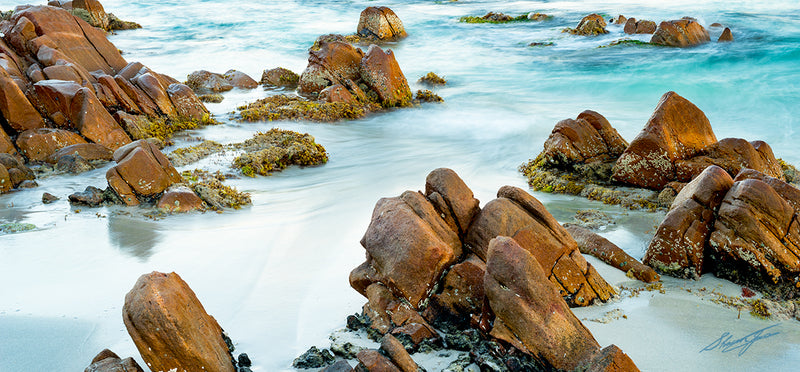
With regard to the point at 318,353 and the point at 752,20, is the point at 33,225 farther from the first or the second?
the point at 752,20

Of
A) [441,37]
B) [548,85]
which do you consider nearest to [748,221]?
[548,85]

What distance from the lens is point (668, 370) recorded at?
14.9ft

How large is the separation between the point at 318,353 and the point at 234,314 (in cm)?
119

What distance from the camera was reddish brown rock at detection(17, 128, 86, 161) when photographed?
9688mm

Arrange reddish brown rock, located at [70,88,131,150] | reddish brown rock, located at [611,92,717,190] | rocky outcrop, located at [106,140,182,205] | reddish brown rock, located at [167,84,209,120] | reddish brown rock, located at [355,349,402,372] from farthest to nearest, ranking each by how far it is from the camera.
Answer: reddish brown rock, located at [167,84,209,120]
reddish brown rock, located at [70,88,131,150]
reddish brown rock, located at [611,92,717,190]
rocky outcrop, located at [106,140,182,205]
reddish brown rock, located at [355,349,402,372]

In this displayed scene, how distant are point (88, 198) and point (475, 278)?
18.5ft

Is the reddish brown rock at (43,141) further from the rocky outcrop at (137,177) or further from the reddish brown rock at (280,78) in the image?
the reddish brown rock at (280,78)

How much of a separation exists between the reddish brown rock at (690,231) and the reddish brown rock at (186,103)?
977cm

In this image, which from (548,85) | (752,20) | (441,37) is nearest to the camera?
(548,85)

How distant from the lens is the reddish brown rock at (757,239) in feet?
18.3

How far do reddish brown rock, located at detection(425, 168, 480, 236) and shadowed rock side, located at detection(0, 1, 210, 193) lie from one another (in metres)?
6.60

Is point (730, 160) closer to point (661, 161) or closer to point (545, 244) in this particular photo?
point (661, 161)

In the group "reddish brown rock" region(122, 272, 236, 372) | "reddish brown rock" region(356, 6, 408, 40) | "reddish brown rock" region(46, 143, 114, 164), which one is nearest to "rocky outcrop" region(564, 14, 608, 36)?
"reddish brown rock" region(356, 6, 408, 40)
